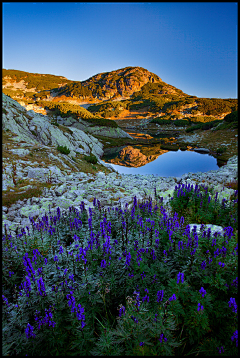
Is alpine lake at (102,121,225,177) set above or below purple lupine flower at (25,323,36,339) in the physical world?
above

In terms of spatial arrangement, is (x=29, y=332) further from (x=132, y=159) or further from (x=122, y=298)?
(x=132, y=159)

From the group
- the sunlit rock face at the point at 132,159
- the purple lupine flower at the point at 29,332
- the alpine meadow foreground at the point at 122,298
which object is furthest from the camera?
the sunlit rock face at the point at 132,159

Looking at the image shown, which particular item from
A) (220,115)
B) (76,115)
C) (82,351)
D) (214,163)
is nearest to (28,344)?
(82,351)

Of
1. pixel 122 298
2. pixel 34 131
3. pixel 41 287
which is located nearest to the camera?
pixel 41 287

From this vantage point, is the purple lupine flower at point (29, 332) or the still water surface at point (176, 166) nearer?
the purple lupine flower at point (29, 332)

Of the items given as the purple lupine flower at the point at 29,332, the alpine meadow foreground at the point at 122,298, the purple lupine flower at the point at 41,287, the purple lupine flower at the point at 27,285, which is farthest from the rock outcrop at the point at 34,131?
the purple lupine flower at the point at 29,332

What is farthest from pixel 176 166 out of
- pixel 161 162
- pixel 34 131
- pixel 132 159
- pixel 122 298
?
pixel 122 298

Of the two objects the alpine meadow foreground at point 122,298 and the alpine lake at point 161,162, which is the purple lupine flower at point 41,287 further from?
the alpine lake at point 161,162

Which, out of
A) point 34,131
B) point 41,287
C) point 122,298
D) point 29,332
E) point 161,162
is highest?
point 34,131

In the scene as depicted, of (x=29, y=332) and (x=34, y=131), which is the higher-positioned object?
(x=34, y=131)

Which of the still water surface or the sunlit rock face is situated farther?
the sunlit rock face

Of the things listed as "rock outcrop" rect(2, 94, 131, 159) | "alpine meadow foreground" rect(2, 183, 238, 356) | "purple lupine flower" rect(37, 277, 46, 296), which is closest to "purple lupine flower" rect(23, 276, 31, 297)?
"alpine meadow foreground" rect(2, 183, 238, 356)

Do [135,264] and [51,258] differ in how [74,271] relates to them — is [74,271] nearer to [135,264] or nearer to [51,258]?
[51,258]

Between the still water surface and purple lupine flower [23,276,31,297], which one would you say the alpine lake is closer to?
the still water surface
